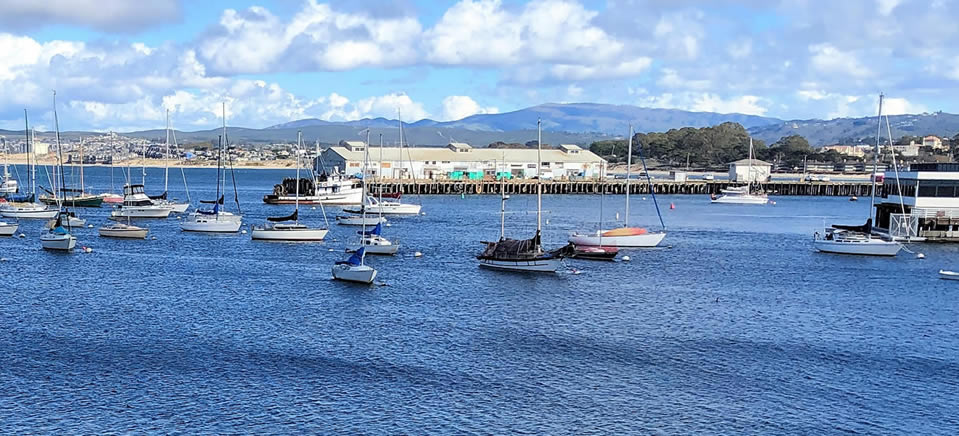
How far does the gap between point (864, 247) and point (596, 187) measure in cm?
8636

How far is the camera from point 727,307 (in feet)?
142

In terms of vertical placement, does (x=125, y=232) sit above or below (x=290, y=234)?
below

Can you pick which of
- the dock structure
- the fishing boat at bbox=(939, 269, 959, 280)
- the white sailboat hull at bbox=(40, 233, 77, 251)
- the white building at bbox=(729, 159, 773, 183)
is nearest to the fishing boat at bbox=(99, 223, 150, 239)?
the white sailboat hull at bbox=(40, 233, 77, 251)

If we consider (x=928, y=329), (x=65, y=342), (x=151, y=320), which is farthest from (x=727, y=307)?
(x=65, y=342)

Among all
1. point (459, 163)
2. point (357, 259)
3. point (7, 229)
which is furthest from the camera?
point (459, 163)

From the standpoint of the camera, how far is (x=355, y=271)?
47.6m

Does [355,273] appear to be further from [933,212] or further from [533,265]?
[933,212]

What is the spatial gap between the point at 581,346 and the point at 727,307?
37.4 ft

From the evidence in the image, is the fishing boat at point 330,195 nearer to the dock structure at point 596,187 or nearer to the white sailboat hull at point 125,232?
the dock structure at point 596,187

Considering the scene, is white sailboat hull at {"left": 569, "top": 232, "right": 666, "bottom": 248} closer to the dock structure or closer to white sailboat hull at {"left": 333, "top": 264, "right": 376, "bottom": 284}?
white sailboat hull at {"left": 333, "top": 264, "right": 376, "bottom": 284}

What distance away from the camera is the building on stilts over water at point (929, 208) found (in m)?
69.6

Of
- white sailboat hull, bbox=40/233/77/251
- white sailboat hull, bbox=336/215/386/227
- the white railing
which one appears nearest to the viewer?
white sailboat hull, bbox=40/233/77/251

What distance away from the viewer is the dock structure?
138000mm

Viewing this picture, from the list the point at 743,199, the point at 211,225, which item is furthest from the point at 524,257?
the point at 743,199
